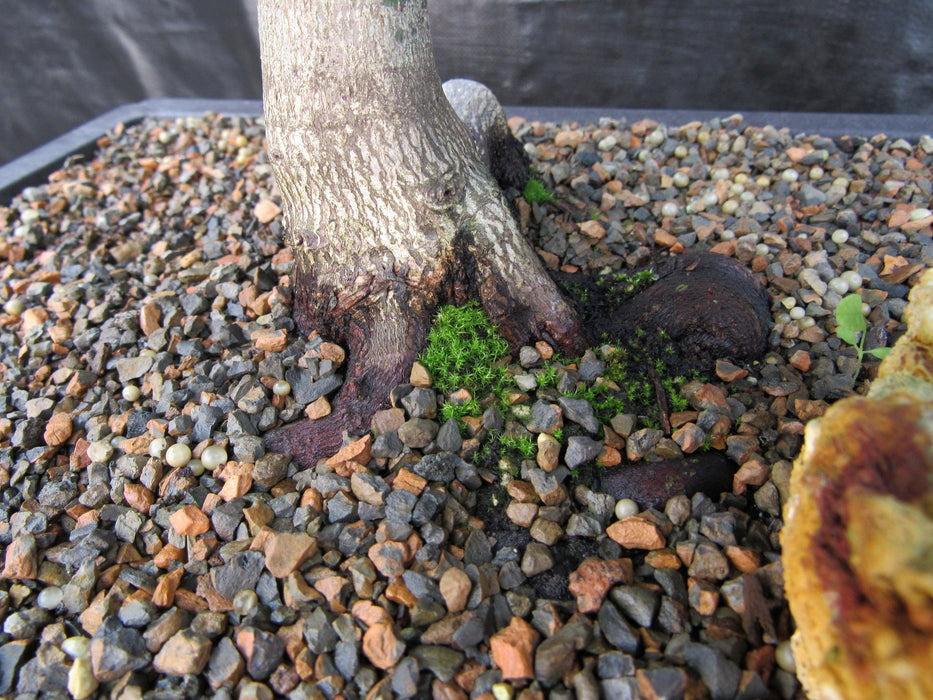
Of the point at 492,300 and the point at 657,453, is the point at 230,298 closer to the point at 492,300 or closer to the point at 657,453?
the point at 492,300

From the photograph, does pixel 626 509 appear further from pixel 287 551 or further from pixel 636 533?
pixel 287 551

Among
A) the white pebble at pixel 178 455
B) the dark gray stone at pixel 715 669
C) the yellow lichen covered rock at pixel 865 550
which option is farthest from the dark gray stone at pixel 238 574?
the yellow lichen covered rock at pixel 865 550

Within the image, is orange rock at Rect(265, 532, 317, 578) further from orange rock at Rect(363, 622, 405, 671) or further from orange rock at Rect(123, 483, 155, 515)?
orange rock at Rect(123, 483, 155, 515)

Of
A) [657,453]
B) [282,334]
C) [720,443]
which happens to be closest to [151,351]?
[282,334]

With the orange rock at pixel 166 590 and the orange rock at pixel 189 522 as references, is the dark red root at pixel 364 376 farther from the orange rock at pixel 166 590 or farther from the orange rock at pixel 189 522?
the orange rock at pixel 166 590

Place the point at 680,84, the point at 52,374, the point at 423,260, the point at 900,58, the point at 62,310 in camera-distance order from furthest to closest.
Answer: the point at 680,84
the point at 900,58
the point at 62,310
the point at 52,374
the point at 423,260

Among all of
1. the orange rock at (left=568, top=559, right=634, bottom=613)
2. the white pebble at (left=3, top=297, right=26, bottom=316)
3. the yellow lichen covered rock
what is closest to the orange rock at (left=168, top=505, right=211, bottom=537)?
the orange rock at (left=568, top=559, right=634, bottom=613)

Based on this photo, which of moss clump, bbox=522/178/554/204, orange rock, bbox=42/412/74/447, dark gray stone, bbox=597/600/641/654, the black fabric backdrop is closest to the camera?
dark gray stone, bbox=597/600/641/654

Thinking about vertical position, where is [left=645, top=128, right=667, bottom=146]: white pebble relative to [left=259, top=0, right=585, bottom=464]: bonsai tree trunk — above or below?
below
